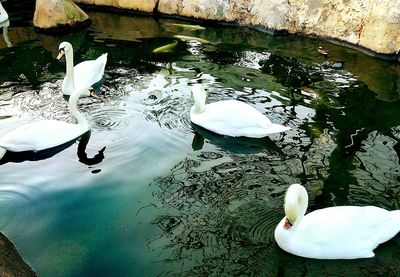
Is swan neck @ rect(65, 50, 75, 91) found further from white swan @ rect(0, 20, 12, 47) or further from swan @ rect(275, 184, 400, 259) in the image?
swan @ rect(275, 184, 400, 259)

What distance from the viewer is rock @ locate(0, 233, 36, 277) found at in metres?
3.98

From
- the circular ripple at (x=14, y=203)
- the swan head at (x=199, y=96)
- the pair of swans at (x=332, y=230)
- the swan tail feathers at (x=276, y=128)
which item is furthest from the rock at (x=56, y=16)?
the pair of swans at (x=332, y=230)

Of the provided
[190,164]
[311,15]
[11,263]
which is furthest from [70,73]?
[311,15]

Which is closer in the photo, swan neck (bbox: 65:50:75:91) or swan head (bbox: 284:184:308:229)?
swan head (bbox: 284:184:308:229)

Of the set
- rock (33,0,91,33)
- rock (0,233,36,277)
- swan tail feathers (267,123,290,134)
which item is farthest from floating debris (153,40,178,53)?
rock (0,233,36,277)

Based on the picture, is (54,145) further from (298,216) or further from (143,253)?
(298,216)

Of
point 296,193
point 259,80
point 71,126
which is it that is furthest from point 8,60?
point 296,193

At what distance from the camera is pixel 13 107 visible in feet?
24.4

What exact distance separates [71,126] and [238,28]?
6.28 meters

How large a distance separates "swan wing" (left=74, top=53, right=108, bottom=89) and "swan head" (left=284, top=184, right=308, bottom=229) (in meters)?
4.82

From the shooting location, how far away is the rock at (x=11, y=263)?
398 cm

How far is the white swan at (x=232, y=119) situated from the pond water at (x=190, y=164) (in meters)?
0.16

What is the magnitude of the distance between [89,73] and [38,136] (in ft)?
7.73

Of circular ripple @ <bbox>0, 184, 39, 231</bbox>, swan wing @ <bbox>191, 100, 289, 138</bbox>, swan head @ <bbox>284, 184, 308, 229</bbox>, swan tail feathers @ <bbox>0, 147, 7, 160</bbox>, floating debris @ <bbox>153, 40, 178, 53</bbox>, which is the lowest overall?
swan tail feathers @ <bbox>0, 147, 7, 160</bbox>
